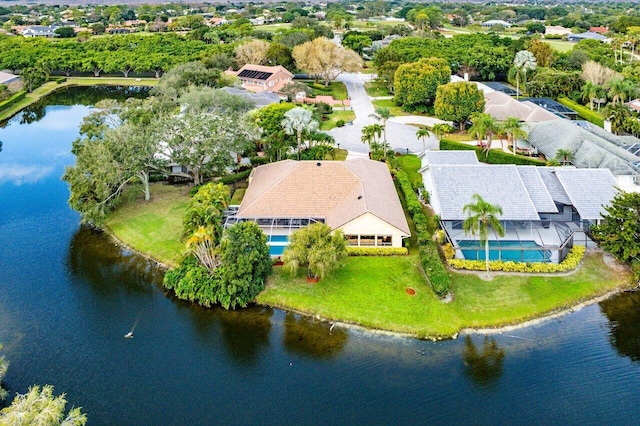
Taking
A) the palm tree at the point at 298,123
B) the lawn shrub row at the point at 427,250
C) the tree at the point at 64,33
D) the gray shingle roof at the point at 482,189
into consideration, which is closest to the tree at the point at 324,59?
A: the palm tree at the point at 298,123

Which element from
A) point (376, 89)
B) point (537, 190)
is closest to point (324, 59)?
point (376, 89)

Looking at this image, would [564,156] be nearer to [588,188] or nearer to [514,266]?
[588,188]

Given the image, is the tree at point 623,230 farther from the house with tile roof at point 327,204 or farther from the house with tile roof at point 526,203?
the house with tile roof at point 327,204

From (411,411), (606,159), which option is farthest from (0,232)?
(606,159)

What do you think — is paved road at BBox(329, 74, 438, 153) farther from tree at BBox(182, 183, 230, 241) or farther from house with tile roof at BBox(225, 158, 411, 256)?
tree at BBox(182, 183, 230, 241)

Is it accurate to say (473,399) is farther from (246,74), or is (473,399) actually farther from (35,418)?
(246,74)

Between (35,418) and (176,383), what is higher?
(35,418)
